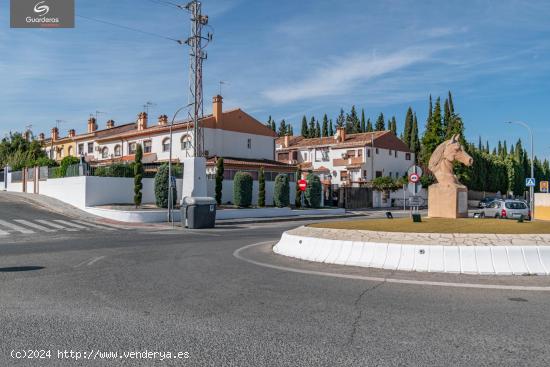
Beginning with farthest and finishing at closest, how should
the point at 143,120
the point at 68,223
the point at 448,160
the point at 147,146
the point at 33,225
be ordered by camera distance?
the point at 143,120
the point at 147,146
the point at 68,223
the point at 33,225
the point at 448,160

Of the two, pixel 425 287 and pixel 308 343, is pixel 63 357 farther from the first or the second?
pixel 425 287

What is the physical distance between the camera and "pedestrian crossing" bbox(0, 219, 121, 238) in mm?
23425

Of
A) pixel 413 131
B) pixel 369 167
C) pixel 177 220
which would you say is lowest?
pixel 177 220

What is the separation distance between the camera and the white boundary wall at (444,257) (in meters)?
9.77

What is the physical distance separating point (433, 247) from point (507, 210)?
21.2 meters

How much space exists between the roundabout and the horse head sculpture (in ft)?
11.0

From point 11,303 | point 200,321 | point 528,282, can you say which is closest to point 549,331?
point 528,282

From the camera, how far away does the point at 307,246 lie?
12.8m

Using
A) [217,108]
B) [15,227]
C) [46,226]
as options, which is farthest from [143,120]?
[15,227]

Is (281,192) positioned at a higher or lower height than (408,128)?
lower

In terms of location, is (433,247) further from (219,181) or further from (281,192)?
(281,192)

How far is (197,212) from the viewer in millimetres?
26422

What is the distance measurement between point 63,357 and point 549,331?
17.6 ft

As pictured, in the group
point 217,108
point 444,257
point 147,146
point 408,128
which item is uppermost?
point 408,128
